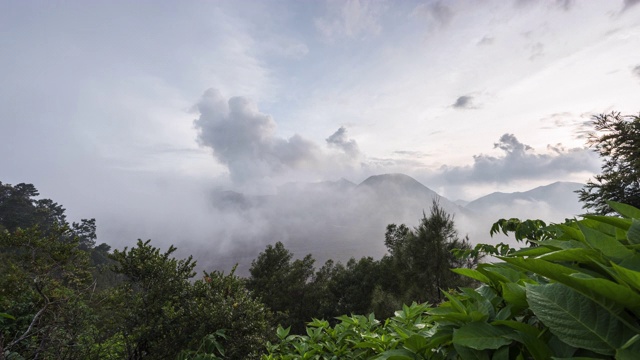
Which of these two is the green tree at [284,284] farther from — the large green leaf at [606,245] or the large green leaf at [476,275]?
the large green leaf at [606,245]

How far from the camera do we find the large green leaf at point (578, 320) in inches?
24.0

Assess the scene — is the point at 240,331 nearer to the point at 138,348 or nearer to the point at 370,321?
the point at 138,348

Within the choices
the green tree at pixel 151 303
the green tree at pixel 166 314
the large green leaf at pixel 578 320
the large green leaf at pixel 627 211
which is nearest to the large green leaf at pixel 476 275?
the large green leaf at pixel 578 320

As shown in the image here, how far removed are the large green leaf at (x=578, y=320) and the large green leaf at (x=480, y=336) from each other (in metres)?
0.15

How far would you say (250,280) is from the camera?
1289 inches

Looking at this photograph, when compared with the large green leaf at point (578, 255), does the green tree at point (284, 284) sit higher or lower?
lower

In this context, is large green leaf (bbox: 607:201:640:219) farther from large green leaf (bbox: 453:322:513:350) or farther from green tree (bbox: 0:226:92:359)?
green tree (bbox: 0:226:92:359)

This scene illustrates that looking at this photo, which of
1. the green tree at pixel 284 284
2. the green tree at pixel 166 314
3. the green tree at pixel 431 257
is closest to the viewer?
the green tree at pixel 166 314

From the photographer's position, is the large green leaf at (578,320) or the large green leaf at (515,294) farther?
the large green leaf at (515,294)

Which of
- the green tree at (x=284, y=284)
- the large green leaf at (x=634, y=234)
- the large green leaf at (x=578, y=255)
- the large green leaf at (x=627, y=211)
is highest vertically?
the large green leaf at (x=627, y=211)

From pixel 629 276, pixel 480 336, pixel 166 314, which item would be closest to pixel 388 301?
pixel 166 314

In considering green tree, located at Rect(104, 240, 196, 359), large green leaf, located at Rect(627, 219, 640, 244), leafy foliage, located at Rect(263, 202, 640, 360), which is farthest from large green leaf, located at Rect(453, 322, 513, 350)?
green tree, located at Rect(104, 240, 196, 359)

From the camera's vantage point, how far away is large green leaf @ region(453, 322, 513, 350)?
0.76 meters

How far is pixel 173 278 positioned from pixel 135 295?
3.75 feet
